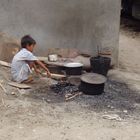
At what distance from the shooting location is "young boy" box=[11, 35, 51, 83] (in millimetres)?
8766

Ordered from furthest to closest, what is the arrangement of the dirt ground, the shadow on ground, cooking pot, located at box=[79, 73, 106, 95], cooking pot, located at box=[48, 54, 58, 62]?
cooking pot, located at box=[48, 54, 58, 62] < cooking pot, located at box=[79, 73, 106, 95] < the shadow on ground < the dirt ground

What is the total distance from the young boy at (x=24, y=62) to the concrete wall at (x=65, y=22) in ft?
4.89

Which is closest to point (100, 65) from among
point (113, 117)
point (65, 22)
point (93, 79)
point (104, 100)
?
point (93, 79)

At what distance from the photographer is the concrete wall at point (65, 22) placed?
10180 mm

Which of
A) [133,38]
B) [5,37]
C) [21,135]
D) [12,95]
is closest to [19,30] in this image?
[5,37]

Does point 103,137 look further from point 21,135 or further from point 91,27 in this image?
point 91,27

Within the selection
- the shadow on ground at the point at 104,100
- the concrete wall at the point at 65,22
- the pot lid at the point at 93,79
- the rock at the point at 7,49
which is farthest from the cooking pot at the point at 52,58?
the pot lid at the point at 93,79

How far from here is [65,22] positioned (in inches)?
412

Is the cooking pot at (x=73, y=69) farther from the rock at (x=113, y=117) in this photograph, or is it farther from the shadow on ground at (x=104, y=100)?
the rock at (x=113, y=117)

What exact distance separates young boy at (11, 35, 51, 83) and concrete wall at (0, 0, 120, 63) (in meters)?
1.49

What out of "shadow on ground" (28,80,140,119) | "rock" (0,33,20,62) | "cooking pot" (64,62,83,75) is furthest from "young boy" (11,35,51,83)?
"rock" (0,33,20,62)

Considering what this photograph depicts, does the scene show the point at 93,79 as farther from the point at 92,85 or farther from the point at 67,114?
the point at 67,114

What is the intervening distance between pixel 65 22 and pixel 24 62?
6.72 ft

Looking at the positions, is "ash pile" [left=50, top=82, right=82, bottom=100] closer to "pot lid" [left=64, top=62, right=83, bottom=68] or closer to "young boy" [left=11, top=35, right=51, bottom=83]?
"young boy" [left=11, top=35, right=51, bottom=83]
